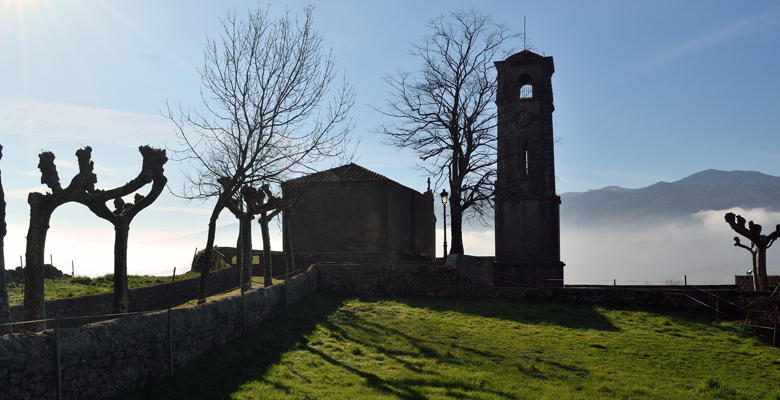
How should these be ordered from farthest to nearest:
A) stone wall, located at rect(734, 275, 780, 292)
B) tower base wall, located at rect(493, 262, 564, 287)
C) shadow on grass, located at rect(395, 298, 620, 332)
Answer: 1. tower base wall, located at rect(493, 262, 564, 287)
2. stone wall, located at rect(734, 275, 780, 292)
3. shadow on grass, located at rect(395, 298, 620, 332)

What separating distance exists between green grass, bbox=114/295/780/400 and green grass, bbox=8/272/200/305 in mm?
9942

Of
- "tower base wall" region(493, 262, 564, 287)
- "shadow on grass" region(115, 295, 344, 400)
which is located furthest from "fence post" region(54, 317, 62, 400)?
"tower base wall" region(493, 262, 564, 287)

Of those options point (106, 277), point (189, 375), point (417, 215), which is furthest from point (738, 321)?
point (106, 277)

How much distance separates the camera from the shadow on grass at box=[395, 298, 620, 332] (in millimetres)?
25562

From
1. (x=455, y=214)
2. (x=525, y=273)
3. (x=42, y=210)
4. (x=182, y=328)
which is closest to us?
(x=182, y=328)

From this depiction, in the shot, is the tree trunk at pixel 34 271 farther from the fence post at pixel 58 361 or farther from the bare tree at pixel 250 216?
the bare tree at pixel 250 216

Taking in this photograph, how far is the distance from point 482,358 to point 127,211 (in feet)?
37.3

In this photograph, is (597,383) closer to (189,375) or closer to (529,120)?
(189,375)

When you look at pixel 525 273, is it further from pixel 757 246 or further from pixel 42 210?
pixel 42 210

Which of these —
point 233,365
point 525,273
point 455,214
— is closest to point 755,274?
point 525,273

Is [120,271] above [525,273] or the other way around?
above

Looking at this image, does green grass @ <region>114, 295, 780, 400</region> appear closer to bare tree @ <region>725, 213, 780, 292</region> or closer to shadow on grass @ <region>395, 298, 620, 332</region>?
shadow on grass @ <region>395, 298, 620, 332</region>

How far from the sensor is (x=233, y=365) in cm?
1655

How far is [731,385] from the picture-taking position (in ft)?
55.9
